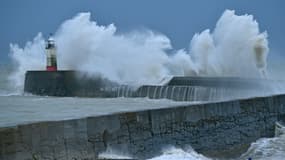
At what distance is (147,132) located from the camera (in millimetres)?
5750

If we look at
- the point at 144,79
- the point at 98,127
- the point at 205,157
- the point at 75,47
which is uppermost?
the point at 75,47

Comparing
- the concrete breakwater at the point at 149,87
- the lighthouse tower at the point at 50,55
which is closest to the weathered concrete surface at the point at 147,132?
the concrete breakwater at the point at 149,87

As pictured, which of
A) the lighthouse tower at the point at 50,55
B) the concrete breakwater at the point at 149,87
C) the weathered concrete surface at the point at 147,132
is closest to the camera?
the weathered concrete surface at the point at 147,132

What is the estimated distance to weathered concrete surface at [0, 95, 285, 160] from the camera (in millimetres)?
4688

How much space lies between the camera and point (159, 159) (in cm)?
553

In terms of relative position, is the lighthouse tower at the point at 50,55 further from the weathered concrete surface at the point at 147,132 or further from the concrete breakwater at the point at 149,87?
the weathered concrete surface at the point at 147,132

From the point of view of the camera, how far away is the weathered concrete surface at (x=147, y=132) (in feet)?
15.4

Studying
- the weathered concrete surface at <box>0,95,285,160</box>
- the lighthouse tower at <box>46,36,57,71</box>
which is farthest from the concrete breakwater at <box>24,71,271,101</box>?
the weathered concrete surface at <box>0,95,285,160</box>

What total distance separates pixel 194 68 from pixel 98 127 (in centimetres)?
1259

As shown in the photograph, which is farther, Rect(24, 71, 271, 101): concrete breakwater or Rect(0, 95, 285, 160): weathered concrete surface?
Rect(24, 71, 271, 101): concrete breakwater

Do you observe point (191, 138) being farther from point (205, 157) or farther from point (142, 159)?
point (142, 159)

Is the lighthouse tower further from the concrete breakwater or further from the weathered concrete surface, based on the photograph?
the weathered concrete surface

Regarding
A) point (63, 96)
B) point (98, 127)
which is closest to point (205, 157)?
point (98, 127)

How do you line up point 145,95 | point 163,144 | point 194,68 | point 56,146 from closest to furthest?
point 56,146 → point 163,144 → point 145,95 → point 194,68
